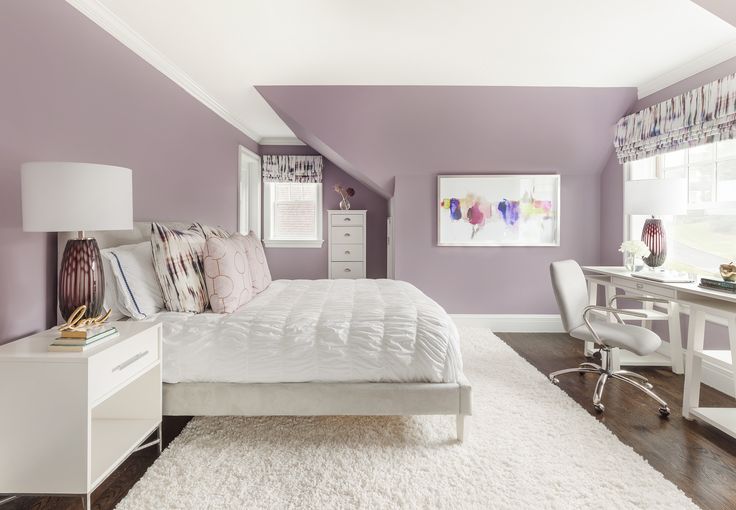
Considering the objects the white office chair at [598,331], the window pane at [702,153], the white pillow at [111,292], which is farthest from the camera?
the window pane at [702,153]

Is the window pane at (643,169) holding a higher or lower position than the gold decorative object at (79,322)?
higher

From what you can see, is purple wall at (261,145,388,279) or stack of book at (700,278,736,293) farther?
purple wall at (261,145,388,279)

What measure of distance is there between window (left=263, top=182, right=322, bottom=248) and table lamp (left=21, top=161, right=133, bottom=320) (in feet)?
13.6

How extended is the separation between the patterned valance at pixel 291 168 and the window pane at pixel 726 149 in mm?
4357

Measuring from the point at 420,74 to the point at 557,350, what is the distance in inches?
110

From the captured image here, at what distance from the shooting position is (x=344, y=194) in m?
5.74

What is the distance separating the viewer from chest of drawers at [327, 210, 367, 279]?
5621 mm

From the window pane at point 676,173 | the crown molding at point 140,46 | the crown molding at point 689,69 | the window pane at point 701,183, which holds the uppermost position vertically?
the crown molding at point 689,69

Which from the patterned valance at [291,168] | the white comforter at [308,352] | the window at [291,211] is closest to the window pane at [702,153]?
the white comforter at [308,352]

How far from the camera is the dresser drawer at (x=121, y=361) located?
147cm

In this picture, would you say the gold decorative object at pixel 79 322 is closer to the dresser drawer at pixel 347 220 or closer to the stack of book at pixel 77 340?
the stack of book at pixel 77 340

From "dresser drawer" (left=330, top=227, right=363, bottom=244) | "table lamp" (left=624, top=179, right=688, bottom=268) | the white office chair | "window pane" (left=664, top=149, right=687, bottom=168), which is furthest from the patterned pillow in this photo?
"window pane" (left=664, top=149, right=687, bottom=168)

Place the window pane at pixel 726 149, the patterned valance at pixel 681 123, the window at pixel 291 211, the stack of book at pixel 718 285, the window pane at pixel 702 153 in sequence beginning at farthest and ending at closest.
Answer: the window at pixel 291 211
the window pane at pixel 702 153
the window pane at pixel 726 149
the patterned valance at pixel 681 123
the stack of book at pixel 718 285

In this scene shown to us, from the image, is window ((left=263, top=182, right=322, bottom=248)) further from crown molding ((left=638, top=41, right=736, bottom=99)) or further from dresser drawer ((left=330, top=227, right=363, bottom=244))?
crown molding ((left=638, top=41, right=736, bottom=99))
